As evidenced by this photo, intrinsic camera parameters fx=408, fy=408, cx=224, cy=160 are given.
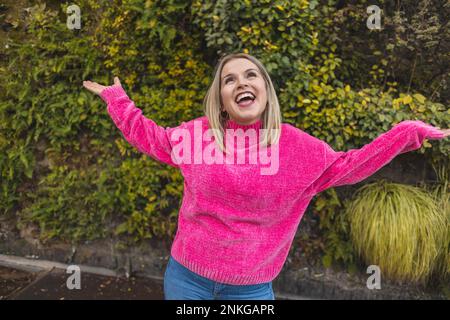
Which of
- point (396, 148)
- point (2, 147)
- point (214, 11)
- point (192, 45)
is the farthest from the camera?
point (2, 147)

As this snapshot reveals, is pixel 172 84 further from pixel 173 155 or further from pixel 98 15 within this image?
pixel 173 155

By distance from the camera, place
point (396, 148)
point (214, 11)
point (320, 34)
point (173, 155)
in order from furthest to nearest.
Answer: point (320, 34) → point (214, 11) → point (173, 155) → point (396, 148)

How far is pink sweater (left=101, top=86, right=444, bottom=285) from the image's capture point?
5.92ft

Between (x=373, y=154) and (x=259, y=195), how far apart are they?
0.54 m

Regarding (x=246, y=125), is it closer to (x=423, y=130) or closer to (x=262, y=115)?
(x=262, y=115)

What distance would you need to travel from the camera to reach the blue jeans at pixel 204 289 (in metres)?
1.91

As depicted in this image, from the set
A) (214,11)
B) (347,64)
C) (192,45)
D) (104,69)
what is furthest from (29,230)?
(347,64)

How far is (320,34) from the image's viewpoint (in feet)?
11.7

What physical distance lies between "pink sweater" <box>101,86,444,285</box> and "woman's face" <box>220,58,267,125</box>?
85 mm

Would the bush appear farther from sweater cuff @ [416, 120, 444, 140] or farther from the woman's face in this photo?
the woman's face

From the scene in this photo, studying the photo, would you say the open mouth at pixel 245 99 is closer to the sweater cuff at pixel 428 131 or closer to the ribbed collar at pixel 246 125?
the ribbed collar at pixel 246 125

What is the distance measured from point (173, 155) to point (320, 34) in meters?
2.20

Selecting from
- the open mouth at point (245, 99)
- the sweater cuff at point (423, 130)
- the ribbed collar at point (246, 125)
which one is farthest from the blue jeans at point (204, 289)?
the sweater cuff at point (423, 130)

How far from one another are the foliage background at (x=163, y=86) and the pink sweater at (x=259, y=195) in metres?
1.52
